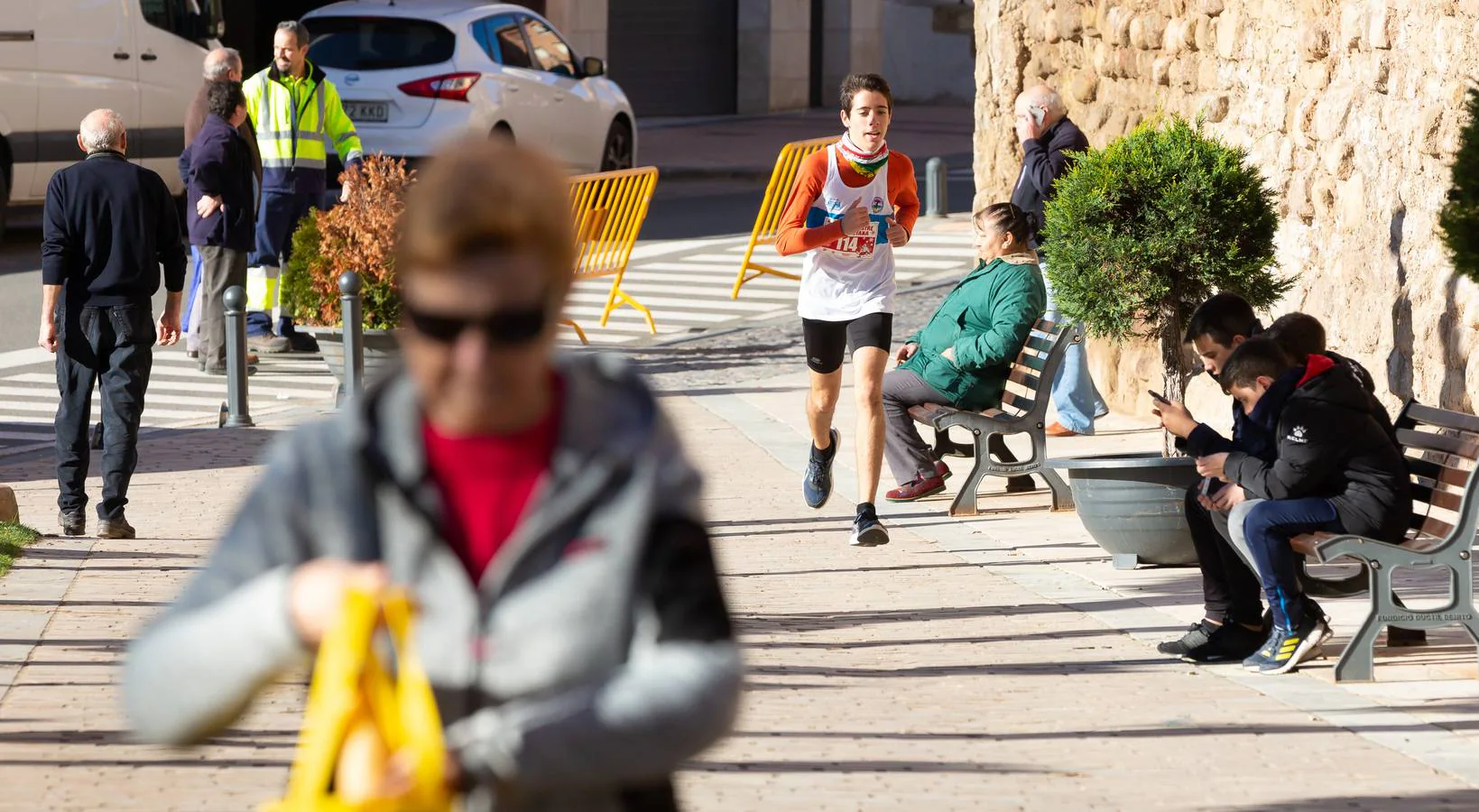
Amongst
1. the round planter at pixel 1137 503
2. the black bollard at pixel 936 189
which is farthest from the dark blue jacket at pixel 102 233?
the black bollard at pixel 936 189

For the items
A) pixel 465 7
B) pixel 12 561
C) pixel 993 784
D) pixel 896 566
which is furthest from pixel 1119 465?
pixel 465 7

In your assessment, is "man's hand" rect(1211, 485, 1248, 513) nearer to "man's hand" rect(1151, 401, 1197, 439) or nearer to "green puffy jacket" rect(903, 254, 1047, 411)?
"man's hand" rect(1151, 401, 1197, 439)

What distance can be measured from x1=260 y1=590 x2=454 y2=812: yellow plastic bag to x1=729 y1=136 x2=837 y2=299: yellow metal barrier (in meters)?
12.8

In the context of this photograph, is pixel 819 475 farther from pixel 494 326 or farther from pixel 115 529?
pixel 494 326

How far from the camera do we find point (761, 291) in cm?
1608

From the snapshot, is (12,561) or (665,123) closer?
(12,561)

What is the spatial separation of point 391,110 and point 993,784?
13.8m

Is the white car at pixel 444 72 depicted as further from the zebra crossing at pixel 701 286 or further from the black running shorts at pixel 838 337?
the black running shorts at pixel 838 337

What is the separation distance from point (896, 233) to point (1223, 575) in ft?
7.85

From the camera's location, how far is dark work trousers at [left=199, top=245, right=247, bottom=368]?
39.1ft

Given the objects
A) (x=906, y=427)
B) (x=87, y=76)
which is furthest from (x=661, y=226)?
(x=906, y=427)

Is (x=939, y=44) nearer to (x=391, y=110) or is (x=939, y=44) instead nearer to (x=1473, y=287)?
(x=391, y=110)

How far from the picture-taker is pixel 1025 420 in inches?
354

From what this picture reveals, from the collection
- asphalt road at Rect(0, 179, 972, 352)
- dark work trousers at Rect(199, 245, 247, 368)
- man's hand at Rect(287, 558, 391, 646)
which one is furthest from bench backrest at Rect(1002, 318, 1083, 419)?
asphalt road at Rect(0, 179, 972, 352)
